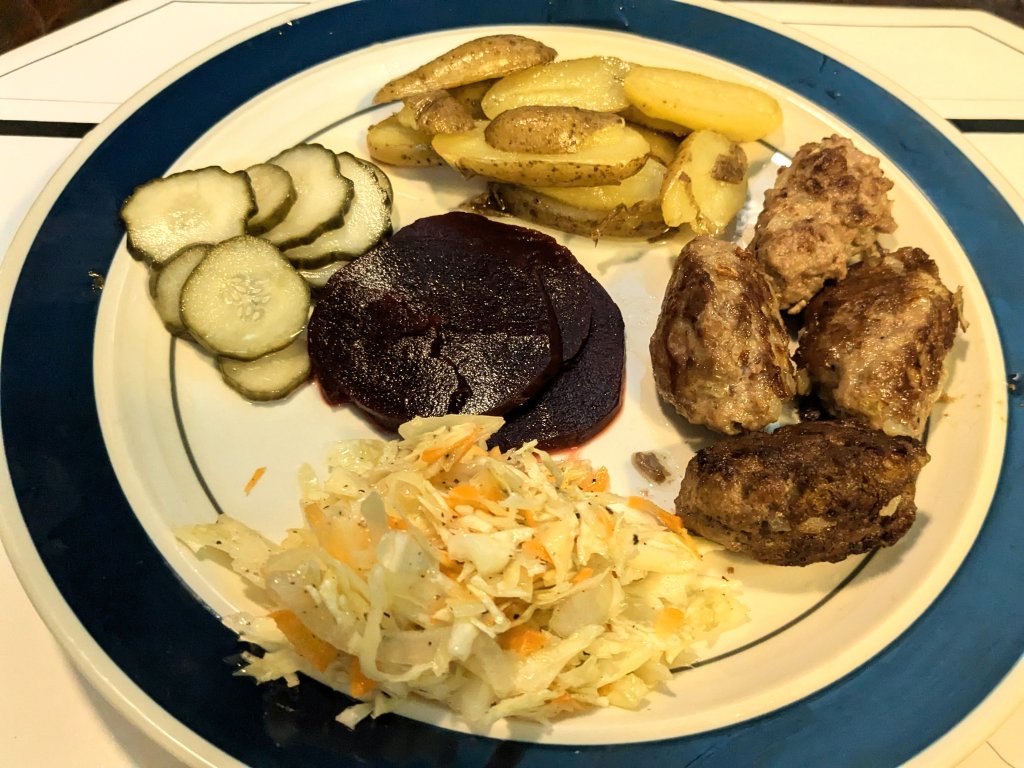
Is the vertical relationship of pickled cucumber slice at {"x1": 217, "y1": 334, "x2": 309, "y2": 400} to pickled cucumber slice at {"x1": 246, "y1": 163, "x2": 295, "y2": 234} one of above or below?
below

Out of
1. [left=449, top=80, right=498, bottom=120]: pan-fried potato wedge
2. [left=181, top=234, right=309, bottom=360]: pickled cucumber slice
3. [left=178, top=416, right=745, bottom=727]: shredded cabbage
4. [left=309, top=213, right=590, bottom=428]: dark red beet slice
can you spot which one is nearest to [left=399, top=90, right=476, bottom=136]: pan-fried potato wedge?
[left=449, top=80, right=498, bottom=120]: pan-fried potato wedge

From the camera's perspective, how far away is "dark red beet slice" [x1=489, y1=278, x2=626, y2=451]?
2947 millimetres

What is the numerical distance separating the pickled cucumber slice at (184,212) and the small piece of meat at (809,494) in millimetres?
2121

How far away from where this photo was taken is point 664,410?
3078 millimetres

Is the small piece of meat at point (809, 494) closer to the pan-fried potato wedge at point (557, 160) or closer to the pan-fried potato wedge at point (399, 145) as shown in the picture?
the pan-fried potato wedge at point (557, 160)

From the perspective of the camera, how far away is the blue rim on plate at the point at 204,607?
83.5 inches

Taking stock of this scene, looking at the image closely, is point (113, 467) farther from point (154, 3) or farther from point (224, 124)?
point (154, 3)

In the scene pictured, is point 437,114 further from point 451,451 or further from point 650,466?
point 650,466

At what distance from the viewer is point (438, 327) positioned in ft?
10.1

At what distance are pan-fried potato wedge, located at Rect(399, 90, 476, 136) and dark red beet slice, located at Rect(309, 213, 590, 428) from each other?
456 millimetres

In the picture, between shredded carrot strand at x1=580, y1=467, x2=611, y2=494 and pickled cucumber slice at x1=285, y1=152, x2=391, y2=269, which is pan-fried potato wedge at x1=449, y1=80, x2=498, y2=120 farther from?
shredded carrot strand at x1=580, y1=467, x2=611, y2=494

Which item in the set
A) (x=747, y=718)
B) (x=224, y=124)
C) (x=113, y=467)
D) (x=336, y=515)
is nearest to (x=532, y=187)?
(x=224, y=124)

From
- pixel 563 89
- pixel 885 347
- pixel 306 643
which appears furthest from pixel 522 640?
pixel 563 89

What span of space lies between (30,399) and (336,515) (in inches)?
47.7
